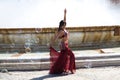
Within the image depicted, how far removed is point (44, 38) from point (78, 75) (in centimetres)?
262

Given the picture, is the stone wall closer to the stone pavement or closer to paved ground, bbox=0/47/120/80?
the stone pavement

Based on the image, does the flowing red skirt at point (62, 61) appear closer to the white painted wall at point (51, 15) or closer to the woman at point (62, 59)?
the woman at point (62, 59)

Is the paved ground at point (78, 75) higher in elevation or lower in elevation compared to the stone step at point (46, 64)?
lower

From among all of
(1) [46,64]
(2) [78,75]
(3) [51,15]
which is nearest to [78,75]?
(2) [78,75]

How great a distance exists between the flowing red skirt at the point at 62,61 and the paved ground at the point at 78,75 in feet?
0.65

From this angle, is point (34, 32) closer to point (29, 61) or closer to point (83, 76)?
point (29, 61)

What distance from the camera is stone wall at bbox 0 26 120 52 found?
12.2 meters

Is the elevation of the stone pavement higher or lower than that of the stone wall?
lower

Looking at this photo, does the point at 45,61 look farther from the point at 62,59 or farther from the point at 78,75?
the point at 78,75

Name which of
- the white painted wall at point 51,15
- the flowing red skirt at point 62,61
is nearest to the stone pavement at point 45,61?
the flowing red skirt at point 62,61

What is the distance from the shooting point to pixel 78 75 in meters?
10.1

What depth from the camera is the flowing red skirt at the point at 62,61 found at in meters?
10.1

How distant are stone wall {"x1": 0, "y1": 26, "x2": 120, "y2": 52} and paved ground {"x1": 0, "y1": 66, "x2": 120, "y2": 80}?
6.46 feet

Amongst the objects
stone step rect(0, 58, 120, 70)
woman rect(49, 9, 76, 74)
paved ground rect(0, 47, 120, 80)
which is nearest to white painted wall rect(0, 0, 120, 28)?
stone step rect(0, 58, 120, 70)
